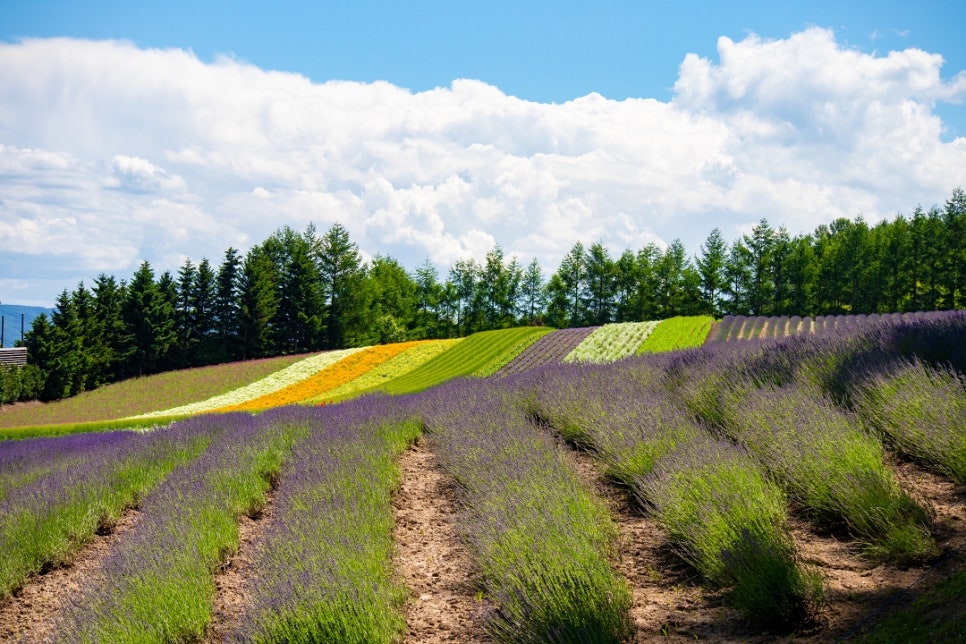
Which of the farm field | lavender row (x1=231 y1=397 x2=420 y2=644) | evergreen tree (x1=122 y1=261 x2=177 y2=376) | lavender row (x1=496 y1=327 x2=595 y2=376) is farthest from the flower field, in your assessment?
evergreen tree (x1=122 y1=261 x2=177 y2=376)

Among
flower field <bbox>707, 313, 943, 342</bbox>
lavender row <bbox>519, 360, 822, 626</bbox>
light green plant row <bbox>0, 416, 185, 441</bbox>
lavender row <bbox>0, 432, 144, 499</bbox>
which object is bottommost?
light green plant row <bbox>0, 416, 185, 441</bbox>

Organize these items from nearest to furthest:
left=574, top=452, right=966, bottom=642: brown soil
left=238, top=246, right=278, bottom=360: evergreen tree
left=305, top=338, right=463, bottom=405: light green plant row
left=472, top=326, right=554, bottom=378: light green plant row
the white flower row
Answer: left=574, top=452, right=966, bottom=642: brown soil < left=472, top=326, right=554, bottom=378: light green plant row < left=305, top=338, right=463, bottom=405: light green plant row < the white flower row < left=238, top=246, right=278, bottom=360: evergreen tree

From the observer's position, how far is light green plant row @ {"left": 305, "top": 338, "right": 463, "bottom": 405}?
29094 millimetres

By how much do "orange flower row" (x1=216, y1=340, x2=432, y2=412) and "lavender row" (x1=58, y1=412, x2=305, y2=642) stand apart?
1949 centimetres

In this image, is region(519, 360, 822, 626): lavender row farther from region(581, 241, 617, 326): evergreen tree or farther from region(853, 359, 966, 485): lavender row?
region(581, 241, 617, 326): evergreen tree

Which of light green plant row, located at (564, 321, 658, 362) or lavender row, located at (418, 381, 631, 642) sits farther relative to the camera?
light green plant row, located at (564, 321, 658, 362)

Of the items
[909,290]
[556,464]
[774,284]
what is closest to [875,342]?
[556,464]

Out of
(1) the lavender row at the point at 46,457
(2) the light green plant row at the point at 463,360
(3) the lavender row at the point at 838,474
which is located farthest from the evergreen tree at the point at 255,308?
(3) the lavender row at the point at 838,474

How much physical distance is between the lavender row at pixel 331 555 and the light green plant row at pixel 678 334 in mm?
16841

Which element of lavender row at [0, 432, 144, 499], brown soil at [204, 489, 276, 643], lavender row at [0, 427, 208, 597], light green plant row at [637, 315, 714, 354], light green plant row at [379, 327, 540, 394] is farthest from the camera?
light green plant row at [379, 327, 540, 394]

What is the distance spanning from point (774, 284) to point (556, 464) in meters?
50.0

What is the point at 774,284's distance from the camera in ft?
166

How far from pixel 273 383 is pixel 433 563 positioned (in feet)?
98.9

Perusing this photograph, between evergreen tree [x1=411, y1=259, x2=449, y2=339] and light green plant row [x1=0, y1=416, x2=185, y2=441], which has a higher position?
evergreen tree [x1=411, y1=259, x2=449, y2=339]
